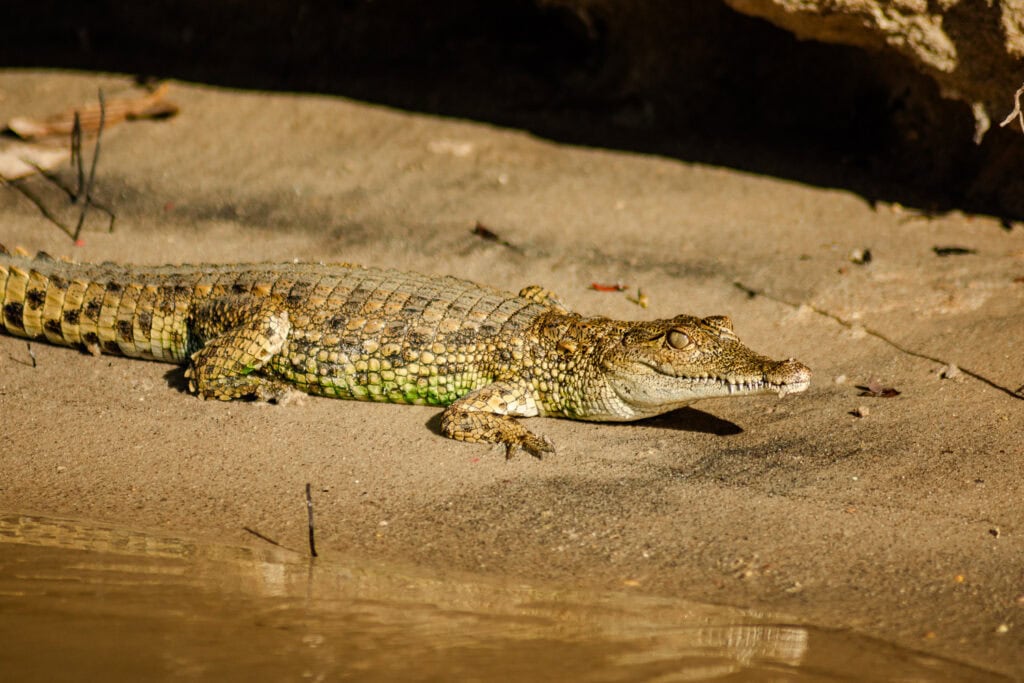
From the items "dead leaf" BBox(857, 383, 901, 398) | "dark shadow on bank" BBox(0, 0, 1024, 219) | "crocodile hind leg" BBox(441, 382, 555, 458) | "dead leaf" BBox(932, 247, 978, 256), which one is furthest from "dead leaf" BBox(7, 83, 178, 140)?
"dead leaf" BBox(932, 247, 978, 256)

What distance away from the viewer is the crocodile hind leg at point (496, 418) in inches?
206

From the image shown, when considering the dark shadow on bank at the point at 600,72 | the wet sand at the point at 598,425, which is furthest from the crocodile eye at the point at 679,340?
the dark shadow on bank at the point at 600,72

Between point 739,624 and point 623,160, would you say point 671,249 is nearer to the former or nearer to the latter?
point 623,160

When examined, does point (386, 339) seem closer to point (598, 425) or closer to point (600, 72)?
point (598, 425)

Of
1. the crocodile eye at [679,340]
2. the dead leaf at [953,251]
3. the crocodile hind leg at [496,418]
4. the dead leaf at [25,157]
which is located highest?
the dead leaf at [25,157]

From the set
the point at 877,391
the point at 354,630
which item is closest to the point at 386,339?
the point at 354,630

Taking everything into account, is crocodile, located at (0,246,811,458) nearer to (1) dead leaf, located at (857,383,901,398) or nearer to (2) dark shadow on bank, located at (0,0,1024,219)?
(1) dead leaf, located at (857,383,901,398)

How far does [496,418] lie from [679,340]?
0.99 metres

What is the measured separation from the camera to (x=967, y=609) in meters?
3.84

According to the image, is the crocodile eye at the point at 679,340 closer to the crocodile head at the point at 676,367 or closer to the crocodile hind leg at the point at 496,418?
the crocodile head at the point at 676,367

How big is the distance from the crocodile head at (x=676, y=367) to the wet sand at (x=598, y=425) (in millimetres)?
200

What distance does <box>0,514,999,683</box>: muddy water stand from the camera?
3.52m

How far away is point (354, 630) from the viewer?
3.72 meters

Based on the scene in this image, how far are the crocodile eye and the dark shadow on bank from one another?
3.15 m
